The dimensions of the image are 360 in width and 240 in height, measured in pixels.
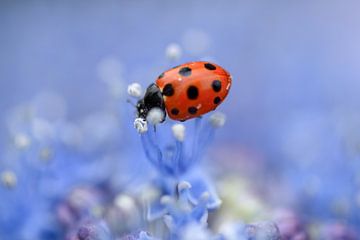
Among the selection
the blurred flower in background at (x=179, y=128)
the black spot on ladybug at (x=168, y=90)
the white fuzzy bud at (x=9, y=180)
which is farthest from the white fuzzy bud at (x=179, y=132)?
the white fuzzy bud at (x=9, y=180)

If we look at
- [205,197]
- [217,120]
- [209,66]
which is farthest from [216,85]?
[205,197]

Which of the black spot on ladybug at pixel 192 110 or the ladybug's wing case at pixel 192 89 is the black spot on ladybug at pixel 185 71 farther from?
the black spot on ladybug at pixel 192 110

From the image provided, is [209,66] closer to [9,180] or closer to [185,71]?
[185,71]

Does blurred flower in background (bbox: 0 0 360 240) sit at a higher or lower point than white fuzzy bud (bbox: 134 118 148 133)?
higher

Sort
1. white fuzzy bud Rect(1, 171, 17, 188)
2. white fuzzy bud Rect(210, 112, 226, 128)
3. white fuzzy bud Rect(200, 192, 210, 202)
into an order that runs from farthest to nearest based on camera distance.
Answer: white fuzzy bud Rect(1, 171, 17, 188)
white fuzzy bud Rect(210, 112, 226, 128)
white fuzzy bud Rect(200, 192, 210, 202)

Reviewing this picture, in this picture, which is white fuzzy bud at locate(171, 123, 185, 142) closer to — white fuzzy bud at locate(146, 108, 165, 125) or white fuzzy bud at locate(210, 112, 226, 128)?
white fuzzy bud at locate(146, 108, 165, 125)

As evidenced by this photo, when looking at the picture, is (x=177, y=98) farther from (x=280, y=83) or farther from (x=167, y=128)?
(x=280, y=83)

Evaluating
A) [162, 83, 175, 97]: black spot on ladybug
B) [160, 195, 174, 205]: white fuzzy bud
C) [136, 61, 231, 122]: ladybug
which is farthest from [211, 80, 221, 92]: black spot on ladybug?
[160, 195, 174, 205]: white fuzzy bud
